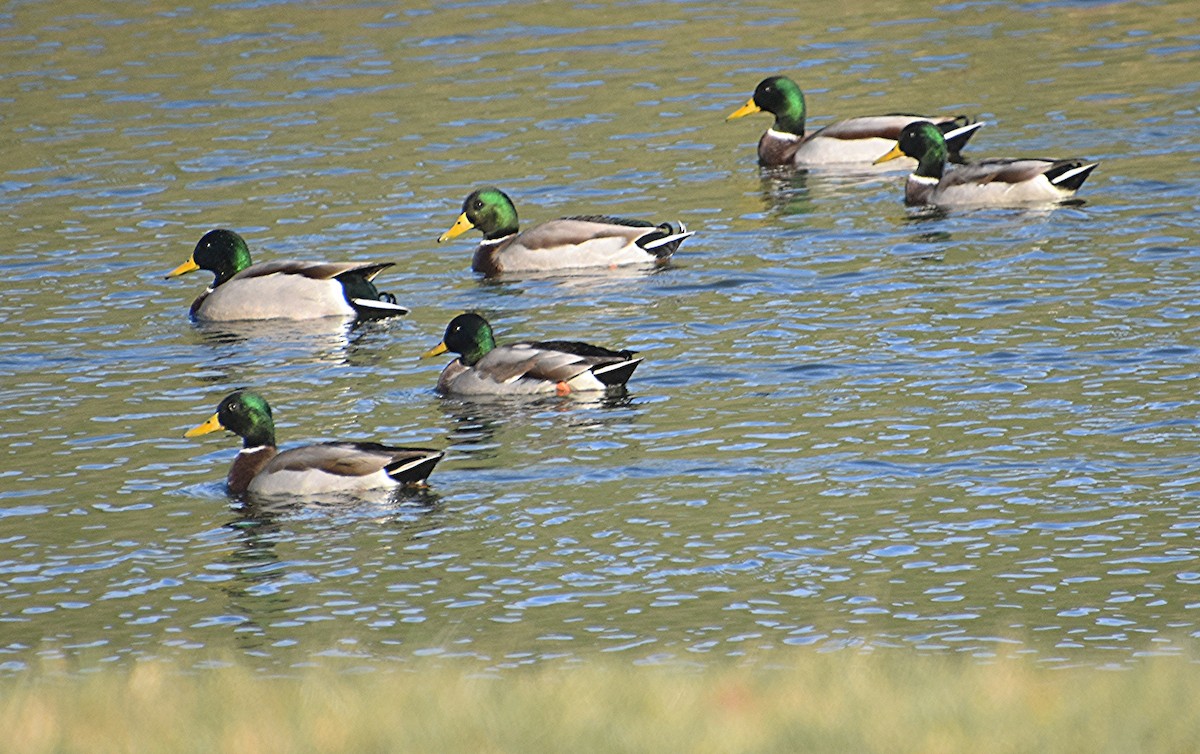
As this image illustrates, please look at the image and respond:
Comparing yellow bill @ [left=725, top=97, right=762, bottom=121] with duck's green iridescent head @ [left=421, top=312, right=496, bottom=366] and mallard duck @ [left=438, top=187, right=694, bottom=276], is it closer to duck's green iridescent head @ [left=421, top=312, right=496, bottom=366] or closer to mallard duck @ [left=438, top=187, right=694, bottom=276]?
mallard duck @ [left=438, top=187, right=694, bottom=276]

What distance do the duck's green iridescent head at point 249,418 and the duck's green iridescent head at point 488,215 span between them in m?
6.87

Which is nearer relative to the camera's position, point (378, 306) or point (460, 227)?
point (378, 306)

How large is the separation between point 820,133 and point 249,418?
12.6m

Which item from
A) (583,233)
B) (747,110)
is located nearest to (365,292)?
(583,233)

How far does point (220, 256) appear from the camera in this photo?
744 inches

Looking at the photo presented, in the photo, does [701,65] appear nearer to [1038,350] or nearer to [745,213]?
[745,213]

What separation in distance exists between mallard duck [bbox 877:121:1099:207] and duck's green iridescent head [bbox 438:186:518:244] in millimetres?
4215

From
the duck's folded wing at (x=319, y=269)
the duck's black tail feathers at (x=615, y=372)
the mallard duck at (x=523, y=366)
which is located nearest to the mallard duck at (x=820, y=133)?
the duck's folded wing at (x=319, y=269)

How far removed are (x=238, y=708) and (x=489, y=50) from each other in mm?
24208

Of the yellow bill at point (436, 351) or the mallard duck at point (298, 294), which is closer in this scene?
the yellow bill at point (436, 351)

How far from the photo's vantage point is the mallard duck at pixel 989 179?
1980 cm

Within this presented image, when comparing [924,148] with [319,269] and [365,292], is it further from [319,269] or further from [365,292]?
[319,269]

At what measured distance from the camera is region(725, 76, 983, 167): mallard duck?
23344 millimetres

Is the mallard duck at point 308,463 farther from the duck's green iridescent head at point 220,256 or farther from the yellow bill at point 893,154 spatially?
the yellow bill at point 893,154
